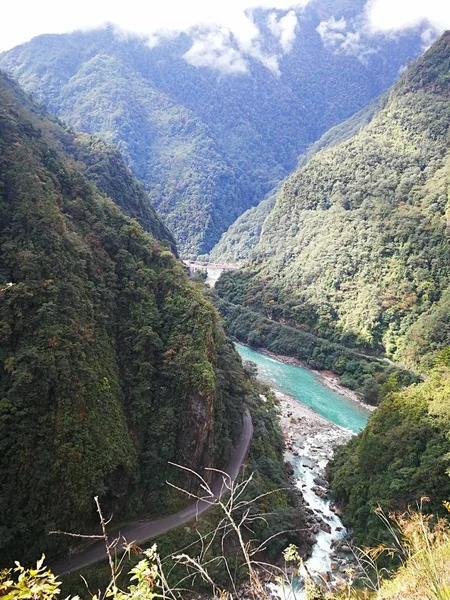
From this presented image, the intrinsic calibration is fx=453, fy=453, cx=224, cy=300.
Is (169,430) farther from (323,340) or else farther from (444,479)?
(323,340)

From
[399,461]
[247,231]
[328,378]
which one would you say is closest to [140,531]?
[399,461]

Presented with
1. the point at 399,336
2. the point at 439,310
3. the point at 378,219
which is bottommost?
the point at 399,336

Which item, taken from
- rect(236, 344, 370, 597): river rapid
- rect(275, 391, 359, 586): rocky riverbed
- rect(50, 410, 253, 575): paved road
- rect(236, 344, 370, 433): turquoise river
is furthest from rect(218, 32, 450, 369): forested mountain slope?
rect(50, 410, 253, 575): paved road

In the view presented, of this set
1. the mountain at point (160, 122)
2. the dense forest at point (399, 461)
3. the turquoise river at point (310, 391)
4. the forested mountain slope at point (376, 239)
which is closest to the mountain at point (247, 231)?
the mountain at point (160, 122)

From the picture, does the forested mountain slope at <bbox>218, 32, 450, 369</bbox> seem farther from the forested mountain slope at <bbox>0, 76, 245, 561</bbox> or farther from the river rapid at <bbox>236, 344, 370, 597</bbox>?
the forested mountain slope at <bbox>0, 76, 245, 561</bbox>

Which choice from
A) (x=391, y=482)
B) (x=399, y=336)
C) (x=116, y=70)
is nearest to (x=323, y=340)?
(x=399, y=336)

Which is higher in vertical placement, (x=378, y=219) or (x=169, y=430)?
(x=378, y=219)

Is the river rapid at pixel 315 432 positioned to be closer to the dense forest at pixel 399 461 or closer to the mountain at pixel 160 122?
the dense forest at pixel 399 461
